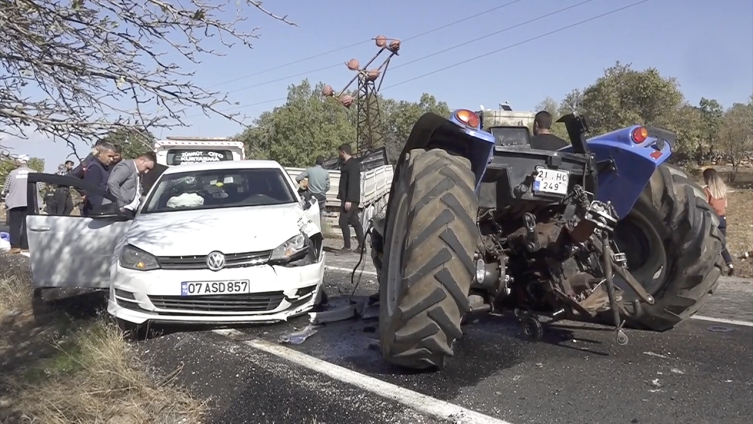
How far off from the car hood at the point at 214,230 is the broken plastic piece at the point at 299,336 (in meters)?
0.76

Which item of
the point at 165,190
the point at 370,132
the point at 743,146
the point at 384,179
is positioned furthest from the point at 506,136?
the point at 743,146

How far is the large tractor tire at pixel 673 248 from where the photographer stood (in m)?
5.08

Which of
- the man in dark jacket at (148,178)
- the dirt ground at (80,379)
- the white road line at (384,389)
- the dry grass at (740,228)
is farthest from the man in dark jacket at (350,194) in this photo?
the white road line at (384,389)

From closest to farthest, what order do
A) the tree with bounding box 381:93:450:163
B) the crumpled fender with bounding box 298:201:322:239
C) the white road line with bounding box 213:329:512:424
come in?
the white road line with bounding box 213:329:512:424
the crumpled fender with bounding box 298:201:322:239
the tree with bounding box 381:93:450:163

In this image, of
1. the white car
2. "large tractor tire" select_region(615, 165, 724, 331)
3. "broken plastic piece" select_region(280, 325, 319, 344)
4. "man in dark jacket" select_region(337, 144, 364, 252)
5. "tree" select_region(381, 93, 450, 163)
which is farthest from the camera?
"tree" select_region(381, 93, 450, 163)

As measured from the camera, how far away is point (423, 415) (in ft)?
12.5

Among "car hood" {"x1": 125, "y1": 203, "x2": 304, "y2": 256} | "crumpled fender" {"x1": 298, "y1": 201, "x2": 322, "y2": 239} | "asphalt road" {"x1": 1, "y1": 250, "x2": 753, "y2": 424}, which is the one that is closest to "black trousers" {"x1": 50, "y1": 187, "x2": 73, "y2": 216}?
"car hood" {"x1": 125, "y1": 203, "x2": 304, "y2": 256}

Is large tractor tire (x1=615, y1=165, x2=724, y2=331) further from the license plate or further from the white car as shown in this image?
the license plate

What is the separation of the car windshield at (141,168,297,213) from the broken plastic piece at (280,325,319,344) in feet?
6.06

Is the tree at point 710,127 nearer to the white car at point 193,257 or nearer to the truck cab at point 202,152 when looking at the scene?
the truck cab at point 202,152

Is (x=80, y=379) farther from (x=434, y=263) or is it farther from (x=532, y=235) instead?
(x=532, y=235)

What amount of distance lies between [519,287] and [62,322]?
4.97 m

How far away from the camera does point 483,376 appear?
4.53m

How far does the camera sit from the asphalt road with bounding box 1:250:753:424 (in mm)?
3912
